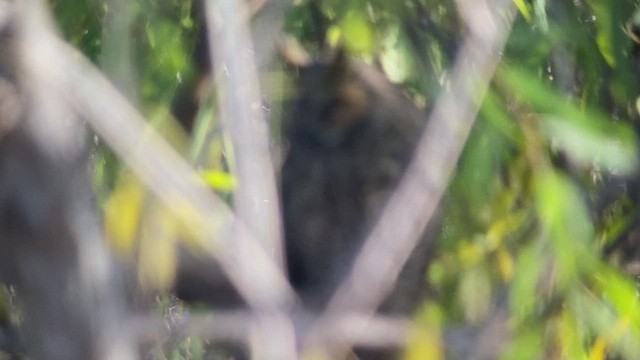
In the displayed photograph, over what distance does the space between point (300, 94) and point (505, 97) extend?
0.30 meters

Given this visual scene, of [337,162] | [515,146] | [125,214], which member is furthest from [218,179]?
[337,162]

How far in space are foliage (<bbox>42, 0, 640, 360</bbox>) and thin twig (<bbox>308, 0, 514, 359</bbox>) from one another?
0.29 ft

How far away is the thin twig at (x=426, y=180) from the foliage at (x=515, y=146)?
87 millimetres

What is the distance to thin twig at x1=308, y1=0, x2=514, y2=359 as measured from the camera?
52 cm

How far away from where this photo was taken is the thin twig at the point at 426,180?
1.69ft

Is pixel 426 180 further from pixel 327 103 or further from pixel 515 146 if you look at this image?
pixel 327 103

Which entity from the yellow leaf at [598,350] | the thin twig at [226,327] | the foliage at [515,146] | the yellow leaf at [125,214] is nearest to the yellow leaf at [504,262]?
the foliage at [515,146]

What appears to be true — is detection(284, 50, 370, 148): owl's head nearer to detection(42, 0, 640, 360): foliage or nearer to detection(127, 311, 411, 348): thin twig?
detection(42, 0, 640, 360): foliage

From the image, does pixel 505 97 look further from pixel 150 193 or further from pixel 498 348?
pixel 150 193

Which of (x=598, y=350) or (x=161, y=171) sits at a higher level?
(x=161, y=171)

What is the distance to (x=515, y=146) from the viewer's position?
2.51 ft

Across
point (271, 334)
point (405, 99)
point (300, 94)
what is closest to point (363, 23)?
point (405, 99)

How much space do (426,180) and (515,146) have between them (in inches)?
9.6

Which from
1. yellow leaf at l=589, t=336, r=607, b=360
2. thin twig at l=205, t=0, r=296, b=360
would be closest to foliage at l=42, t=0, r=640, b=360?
yellow leaf at l=589, t=336, r=607, b=360
